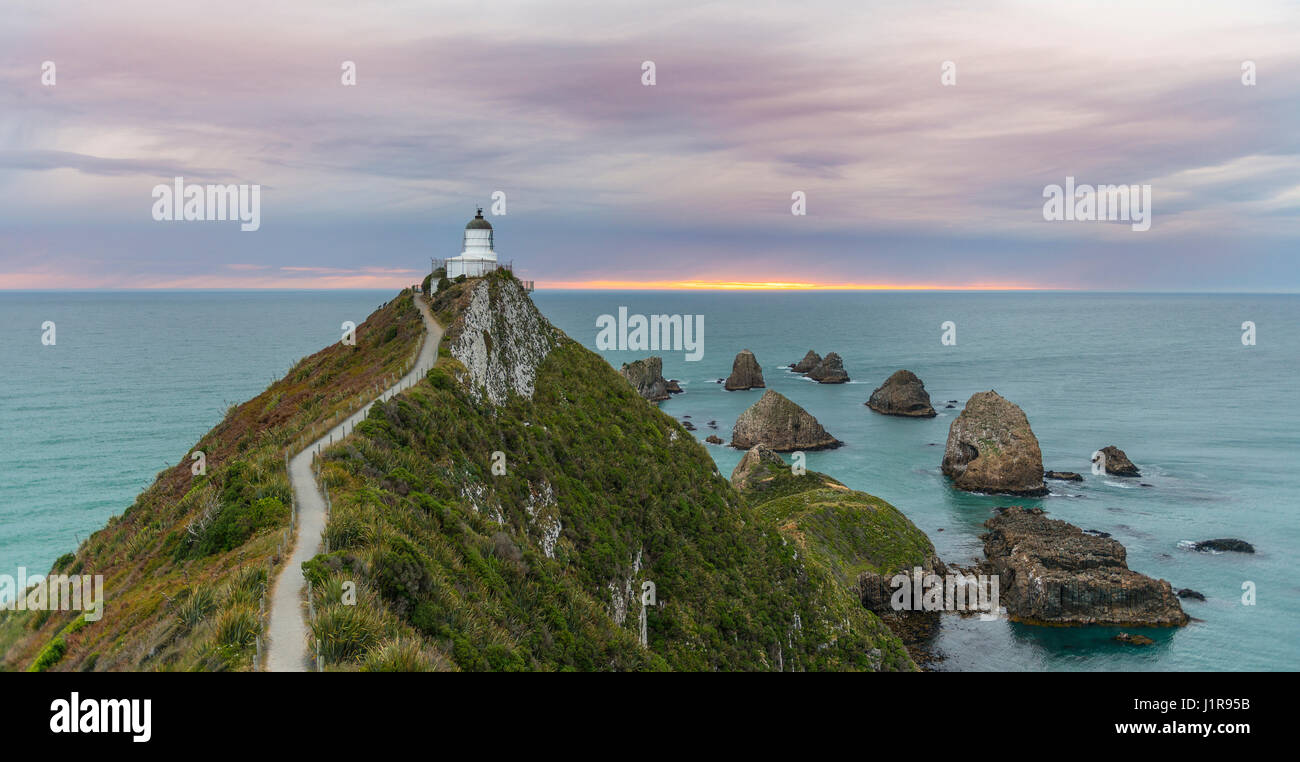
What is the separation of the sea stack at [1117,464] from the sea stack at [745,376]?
268ft

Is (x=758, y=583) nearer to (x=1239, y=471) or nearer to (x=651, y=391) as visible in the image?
(x=1239, y=471)

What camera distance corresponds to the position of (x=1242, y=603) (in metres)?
63.2

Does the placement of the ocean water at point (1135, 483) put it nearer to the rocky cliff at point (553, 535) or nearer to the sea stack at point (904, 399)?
the sea stack at point (904, 399)

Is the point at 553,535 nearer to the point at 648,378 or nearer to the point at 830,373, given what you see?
the point at 648,378

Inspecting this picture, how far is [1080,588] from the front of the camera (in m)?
60.2

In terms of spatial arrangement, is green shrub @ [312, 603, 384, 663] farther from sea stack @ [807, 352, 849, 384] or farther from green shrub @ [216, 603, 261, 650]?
sea stack @ [807, 352, 849, 384]

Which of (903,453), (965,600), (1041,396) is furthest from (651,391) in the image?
(965,600)

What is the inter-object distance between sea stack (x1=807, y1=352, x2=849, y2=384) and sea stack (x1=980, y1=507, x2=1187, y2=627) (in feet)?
379

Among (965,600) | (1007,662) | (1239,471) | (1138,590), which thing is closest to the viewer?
(1007,662)

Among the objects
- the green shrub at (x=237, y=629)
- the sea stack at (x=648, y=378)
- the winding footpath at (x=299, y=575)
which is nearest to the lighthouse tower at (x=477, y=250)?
the winding footpath at (x=299, y=575)

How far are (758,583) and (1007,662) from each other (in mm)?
27746

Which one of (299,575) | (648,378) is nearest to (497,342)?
(299,575)

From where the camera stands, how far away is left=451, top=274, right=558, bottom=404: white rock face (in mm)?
39094

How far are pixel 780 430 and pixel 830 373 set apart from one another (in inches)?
2676
